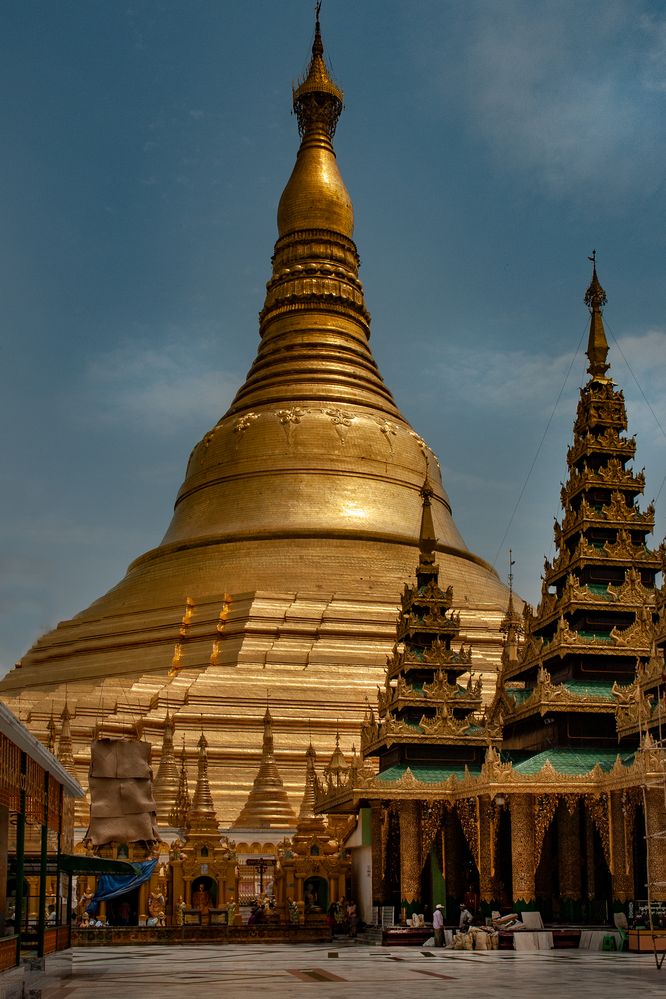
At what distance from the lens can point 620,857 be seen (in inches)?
800

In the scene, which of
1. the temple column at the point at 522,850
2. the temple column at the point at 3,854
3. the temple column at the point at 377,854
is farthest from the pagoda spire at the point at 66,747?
the temple column at the point at 3,854

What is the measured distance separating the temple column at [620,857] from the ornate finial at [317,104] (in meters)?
40.1

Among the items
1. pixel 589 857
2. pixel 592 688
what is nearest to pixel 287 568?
pixel 592 688

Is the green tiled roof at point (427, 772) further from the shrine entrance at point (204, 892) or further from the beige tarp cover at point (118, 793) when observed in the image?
the shrine entrance at point (204, 892)

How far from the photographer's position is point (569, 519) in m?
25.8

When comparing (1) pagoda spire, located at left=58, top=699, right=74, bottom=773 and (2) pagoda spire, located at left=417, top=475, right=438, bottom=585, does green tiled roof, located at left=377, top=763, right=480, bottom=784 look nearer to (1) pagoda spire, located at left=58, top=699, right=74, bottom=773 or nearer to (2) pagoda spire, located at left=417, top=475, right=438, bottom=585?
(2) pagoda spire, located at left=417, top=475, right=438, bottom=585

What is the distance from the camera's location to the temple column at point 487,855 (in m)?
22.0

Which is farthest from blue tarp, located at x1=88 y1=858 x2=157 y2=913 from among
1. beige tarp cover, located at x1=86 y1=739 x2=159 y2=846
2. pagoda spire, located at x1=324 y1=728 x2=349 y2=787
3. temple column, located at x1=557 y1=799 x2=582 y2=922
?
temple column, located at x1=557 y1=799 x2=582 y2=922

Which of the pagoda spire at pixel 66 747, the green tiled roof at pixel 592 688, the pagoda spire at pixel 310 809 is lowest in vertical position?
the pagoda spire at pixel 310 809

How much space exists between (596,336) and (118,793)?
13296mm

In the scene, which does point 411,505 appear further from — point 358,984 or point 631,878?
point 358,984

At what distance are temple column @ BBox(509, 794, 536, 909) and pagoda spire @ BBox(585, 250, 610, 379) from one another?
9.49m

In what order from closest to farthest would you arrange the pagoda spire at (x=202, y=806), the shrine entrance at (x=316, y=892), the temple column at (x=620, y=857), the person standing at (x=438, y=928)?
1. the temple column at (x=620, y=857)
2. the person standing at (x=438, y=928)
3. the shrine entrance at (x=316, y=892)
4. the pagoda spire at (x=202, y=806)

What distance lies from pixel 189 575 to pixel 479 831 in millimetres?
22332
